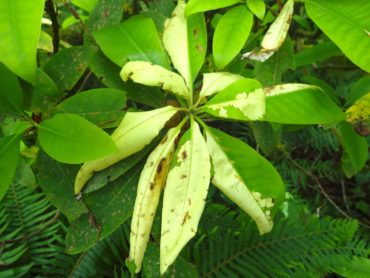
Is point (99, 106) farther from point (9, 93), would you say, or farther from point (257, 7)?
point (257, 7)

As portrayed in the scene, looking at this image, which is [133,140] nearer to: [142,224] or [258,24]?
[142,224]

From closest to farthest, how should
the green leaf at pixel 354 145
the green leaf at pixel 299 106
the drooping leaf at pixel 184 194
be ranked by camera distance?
the drooping leaf at pixel 184 194 → the green leaf at pixel 299 106 → the green leaf at pixel 354 145

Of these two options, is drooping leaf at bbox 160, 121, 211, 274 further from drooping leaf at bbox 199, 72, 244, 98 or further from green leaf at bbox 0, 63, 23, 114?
green leaf at bbox 0, 63, 23, 114

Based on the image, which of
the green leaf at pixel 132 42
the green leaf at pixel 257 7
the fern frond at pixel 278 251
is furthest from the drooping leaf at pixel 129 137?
the fern frond at pixel 278 251

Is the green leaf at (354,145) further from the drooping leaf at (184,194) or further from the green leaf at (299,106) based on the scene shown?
the drooping leaf at (184,194)

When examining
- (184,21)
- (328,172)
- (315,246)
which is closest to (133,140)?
(184,21)

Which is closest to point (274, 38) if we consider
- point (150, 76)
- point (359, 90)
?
point (150, 76)
